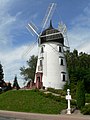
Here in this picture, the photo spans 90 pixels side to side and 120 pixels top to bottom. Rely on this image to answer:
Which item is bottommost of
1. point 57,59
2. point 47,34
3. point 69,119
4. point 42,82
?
point 69,119

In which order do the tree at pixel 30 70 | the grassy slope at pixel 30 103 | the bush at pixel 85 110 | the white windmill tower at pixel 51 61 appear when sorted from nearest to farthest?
the bush at pixel 85 110, the grassy slope at pixel 30 103, the white windmill tower at pixel 51 61, the tree at pixel 30 70

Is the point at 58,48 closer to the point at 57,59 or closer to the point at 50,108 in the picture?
the point at 57,59

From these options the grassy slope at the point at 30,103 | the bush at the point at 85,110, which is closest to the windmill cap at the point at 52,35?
the grassy slope at the point at 30,103

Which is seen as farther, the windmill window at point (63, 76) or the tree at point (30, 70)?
the tree at point (30, 70)

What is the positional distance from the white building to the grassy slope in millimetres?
9288

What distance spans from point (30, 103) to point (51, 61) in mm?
17126

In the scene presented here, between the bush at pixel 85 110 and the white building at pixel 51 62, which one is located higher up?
the white building at pixel 51 62

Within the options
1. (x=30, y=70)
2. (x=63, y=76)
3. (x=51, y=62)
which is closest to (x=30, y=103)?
(x=51, y=62)

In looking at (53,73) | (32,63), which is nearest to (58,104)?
(53,73)

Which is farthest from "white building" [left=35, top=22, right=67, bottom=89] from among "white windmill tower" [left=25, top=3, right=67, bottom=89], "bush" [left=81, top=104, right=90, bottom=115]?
"bush" [left=81, top=104, right=90, bottom=115]

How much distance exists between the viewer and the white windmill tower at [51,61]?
169 feet

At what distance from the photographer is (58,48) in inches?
2092

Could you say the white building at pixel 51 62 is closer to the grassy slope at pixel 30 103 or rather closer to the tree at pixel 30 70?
the grassy slope at pixel 30 103

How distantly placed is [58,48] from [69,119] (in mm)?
30273
